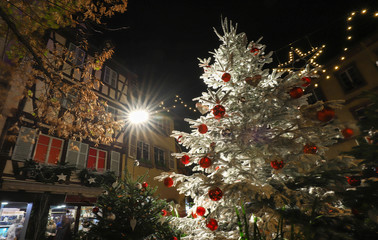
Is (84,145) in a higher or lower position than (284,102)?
higher

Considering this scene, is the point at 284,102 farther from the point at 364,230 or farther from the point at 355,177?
the point at 364,230

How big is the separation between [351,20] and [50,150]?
1390 cm

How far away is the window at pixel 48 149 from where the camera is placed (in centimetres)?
859

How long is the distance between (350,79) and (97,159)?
18.2 meters

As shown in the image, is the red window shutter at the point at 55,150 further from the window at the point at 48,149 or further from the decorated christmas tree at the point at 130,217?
the decorated christmas tree at the point at 130,217

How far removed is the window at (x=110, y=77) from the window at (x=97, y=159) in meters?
5.00

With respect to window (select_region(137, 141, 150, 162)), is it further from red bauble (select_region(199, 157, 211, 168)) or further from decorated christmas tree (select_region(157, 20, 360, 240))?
red bauble (select_region(199, 157, 211, 168))

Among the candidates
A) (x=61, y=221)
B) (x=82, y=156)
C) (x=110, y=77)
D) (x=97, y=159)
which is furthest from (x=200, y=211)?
(x=110, y=77)

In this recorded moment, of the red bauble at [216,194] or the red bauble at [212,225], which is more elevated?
the red bauble at [216,194]

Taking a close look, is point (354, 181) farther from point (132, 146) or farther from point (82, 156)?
point (132, 146)

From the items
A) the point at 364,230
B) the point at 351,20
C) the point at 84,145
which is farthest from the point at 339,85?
the point at 84,145

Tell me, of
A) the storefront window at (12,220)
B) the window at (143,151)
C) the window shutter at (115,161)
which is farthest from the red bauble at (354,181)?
the window at (143,151)

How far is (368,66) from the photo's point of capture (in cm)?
1241

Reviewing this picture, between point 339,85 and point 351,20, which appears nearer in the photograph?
point 351,20
